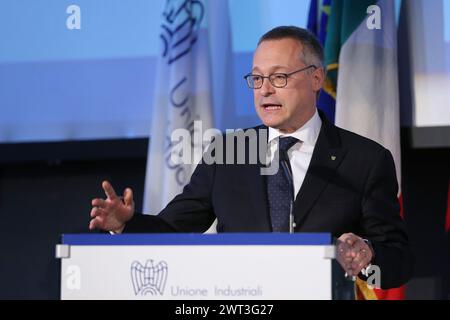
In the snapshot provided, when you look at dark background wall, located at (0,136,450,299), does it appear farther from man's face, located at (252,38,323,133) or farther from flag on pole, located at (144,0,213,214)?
man's face, located at (252,38,323,133)

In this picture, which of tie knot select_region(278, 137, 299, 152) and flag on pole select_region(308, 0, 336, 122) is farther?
flag on pole select_region(308, 0, 336, 122)

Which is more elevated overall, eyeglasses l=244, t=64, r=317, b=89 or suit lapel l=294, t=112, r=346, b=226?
eyeglasses l=244, t=64, r=317, b=89

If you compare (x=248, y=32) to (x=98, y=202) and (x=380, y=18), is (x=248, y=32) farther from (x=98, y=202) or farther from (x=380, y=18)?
(x=98, y=202)

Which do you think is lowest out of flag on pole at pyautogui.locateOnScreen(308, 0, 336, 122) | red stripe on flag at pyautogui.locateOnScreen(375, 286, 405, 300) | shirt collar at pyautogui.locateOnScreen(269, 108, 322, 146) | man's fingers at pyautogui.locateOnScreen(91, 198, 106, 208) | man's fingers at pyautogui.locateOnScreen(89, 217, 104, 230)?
red stripe on flag at pyautogui.locateOnScreen(375, 286, 405, 300)

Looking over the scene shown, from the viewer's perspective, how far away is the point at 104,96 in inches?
209

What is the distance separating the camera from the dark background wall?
523 centimetres

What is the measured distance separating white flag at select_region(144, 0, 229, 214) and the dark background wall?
38cm

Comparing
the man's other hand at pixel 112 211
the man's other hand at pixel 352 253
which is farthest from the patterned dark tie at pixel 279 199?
the man's other hand at pixel 112 211

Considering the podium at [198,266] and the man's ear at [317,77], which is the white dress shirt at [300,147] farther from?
the podium at [198,266]

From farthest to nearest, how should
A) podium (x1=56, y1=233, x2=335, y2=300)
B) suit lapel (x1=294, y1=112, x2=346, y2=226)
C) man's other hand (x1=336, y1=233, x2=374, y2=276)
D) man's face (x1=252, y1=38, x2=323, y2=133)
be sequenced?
man's face (x1=252, y1=38, x2=323, y2=133)
suit lapel (x1=294, y1=112, x2=346, y2=226)
man's other hand (x1=336, y1=233, x2=374, y2=276)
podium (x1=56, y1=233, x2=335, y2=300)

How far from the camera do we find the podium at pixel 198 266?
2275 millimetres

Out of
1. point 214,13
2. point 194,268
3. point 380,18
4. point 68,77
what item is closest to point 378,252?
point 194,268

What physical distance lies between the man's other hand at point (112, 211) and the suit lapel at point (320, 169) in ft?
2.01

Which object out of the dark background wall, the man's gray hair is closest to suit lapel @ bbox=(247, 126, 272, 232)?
the man's gray hair
